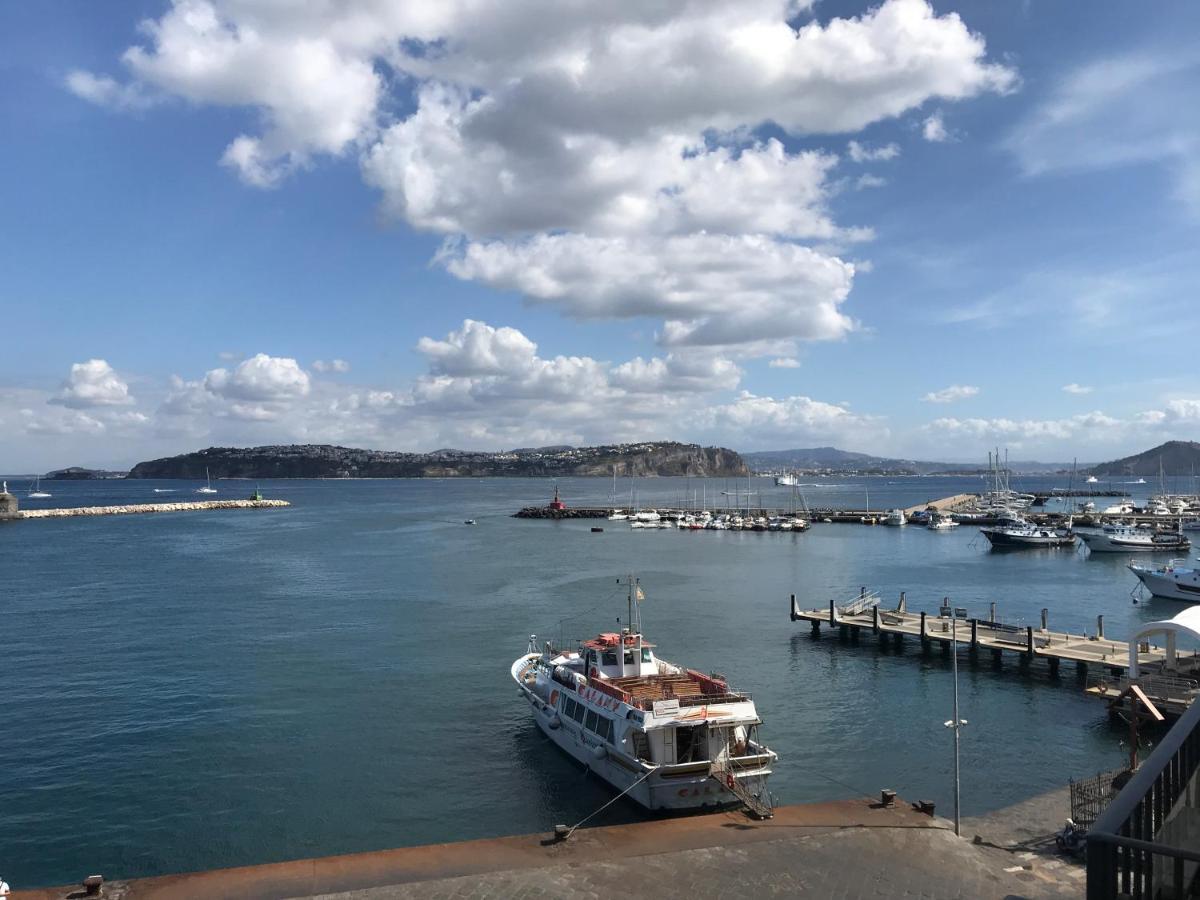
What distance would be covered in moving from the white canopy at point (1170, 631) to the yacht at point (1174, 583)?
3608 cm

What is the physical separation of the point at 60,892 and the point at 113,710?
77.5 feet

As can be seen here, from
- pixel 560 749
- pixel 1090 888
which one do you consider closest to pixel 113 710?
pixel 560 749

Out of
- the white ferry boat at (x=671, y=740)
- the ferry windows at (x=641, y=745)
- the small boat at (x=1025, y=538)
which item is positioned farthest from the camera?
the small boat at (x=1025, y=538)

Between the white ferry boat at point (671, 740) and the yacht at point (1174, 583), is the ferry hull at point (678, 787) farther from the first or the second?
the yacht at point (1174, 583)

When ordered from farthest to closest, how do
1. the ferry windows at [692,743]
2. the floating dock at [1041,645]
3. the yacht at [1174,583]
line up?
the yacht at [1174,583] < the floating dock at [1041,645] < the ferry windows at [692,743]

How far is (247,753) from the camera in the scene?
34531 millimetres

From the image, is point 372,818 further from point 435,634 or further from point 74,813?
point 435,634

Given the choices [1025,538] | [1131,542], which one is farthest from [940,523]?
[1131,542]

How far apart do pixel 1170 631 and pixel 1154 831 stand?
32942 mm

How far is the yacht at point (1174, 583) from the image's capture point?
66125 millimetres

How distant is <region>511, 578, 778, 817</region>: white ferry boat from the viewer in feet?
90.1

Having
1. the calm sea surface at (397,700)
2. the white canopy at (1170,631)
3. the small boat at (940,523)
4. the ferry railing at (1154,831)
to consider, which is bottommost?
the calm sea surface at (397,700)

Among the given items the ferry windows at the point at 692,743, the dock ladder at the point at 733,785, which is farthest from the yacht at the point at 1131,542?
the ferry windows at the point at 692,743

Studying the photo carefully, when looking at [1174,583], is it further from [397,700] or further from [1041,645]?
[397,700]
